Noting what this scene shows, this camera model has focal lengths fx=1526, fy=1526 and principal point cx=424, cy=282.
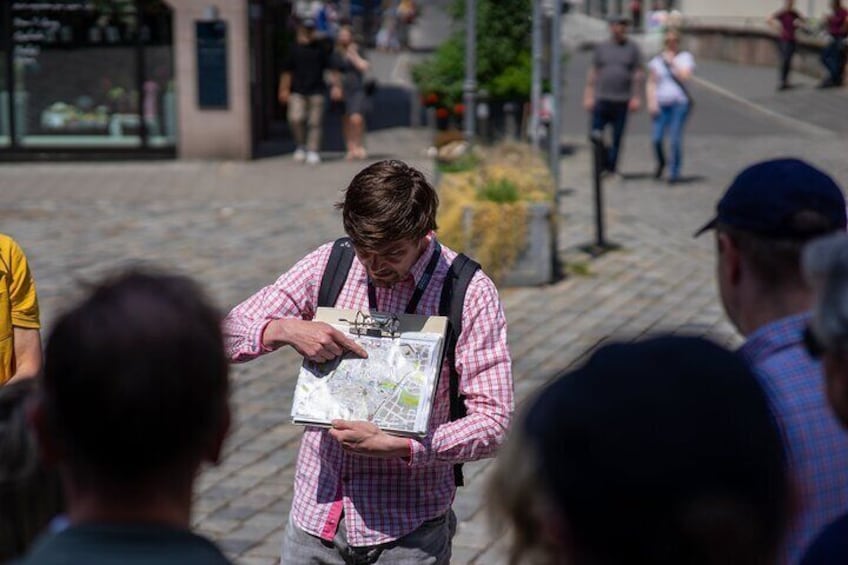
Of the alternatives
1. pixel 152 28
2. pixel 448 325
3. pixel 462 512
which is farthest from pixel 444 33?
pixel 448 325

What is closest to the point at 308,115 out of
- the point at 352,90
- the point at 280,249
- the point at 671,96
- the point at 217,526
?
the point at 352,90

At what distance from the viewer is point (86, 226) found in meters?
14.2

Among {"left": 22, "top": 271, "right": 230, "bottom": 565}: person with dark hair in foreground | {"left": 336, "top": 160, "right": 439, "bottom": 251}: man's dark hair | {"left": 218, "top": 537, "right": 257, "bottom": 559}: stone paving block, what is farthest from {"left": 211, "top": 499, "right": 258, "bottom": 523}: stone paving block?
{"left": 22, "top": 271, "right": 230, "bottom": 565}: person with dark hair in foreground

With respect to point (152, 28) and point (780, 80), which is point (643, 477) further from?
point (780, 80)

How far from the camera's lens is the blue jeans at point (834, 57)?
27.9 m

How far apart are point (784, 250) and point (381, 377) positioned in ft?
4.21

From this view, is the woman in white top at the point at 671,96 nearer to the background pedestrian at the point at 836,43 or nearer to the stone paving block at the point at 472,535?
the stone paving block at the point at 472,535

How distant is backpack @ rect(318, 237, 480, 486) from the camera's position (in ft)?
12.4

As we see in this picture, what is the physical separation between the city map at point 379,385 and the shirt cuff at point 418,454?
43 mm

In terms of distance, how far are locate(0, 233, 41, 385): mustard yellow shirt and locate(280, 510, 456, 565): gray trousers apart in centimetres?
104

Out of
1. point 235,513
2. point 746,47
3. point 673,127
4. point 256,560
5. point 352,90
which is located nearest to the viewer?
point 256,560

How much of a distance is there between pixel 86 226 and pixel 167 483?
12.7 m

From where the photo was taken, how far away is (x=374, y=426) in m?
3.63

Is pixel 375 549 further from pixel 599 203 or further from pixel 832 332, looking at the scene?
pixel 599 203
